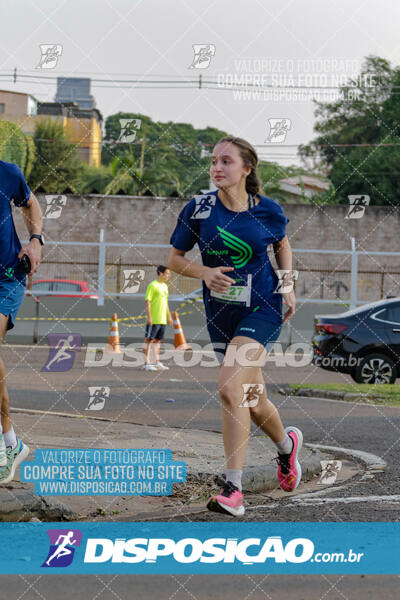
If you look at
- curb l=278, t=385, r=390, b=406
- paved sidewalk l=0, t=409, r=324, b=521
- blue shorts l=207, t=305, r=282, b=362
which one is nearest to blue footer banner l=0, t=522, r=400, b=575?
paved sidewalk l=0, t=409, r=324, b=521

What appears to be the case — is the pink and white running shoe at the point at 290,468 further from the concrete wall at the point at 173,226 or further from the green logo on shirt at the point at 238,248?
the concrete wall at the point at 173,226

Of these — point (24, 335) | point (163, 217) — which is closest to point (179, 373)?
point (24, 335)

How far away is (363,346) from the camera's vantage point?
53.5 feet

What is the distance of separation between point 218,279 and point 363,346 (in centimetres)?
1094

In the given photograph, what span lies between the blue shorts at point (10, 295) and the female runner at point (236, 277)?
114 centimetres

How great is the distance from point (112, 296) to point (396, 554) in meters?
21.5

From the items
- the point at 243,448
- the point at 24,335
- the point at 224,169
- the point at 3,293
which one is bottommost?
the point at 24,335

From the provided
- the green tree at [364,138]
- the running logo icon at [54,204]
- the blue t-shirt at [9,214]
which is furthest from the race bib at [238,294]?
the green tree at [364,138]

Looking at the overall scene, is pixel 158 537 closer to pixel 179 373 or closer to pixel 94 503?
pixel 94 503

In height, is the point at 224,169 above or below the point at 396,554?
above

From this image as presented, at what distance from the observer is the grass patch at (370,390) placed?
14.1 m

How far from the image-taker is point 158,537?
5.33 meters

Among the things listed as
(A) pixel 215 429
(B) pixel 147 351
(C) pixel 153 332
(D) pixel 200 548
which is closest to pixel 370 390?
(C) pixel 153 332

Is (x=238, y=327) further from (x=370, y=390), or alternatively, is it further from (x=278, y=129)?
(x=370, y=390)
